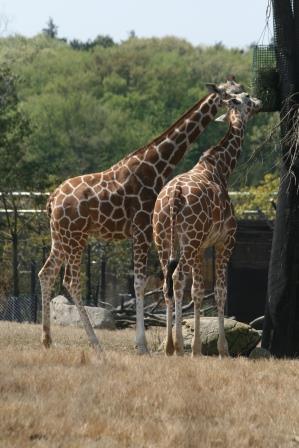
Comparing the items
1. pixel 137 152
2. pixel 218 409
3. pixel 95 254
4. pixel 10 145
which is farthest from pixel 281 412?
pixel 95 254

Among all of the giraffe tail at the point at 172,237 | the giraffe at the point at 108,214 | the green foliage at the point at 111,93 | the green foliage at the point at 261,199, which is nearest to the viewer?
the giraffe tail at the point at 172,237

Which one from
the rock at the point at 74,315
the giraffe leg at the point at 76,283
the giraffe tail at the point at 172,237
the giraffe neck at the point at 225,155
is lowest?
the rock at the point at 74,315

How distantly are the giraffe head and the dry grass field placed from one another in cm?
377

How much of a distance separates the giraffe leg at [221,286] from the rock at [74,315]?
6.60 meters

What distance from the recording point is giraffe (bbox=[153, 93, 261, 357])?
1591 centimetres

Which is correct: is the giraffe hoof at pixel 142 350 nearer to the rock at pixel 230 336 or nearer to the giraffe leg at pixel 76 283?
the giraffe leg at pixel 76 283

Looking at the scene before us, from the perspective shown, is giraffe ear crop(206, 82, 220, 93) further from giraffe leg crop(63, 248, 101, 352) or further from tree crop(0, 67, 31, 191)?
tree crop(0, 67, 31, 191)

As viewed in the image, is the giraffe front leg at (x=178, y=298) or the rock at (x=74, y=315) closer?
the giraffe front leg at (x=178, y=298)

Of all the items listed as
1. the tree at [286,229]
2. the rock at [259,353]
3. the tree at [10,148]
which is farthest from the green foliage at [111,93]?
the rock at [259,353]

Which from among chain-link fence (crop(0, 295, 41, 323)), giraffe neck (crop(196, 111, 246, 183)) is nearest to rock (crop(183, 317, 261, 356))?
giraffe neck (crop(196, 111, 246, 183))

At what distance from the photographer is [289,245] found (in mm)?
17438

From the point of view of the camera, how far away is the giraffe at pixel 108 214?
54.5ft

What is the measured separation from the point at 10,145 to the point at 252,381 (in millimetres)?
22357

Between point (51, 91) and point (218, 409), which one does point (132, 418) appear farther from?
point (51, 91)
